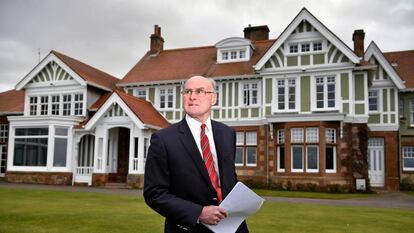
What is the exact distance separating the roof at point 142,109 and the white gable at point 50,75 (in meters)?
2.29

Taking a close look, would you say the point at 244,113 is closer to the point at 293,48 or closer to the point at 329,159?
the point at 293,48

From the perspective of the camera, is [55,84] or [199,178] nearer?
[199,178]

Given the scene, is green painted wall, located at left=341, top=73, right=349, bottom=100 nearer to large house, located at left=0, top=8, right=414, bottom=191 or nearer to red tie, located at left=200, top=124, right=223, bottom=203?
large house, located at left=0, top=8, right=414, bottom=191

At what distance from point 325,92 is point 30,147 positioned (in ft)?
54.4

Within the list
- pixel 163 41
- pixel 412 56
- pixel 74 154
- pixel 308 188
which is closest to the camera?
pixel 308 188

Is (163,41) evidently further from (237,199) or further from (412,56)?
(237,199)

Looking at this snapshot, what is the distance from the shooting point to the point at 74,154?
23.7m

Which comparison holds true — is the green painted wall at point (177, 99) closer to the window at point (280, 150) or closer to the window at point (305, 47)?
the window at point (280, 150)

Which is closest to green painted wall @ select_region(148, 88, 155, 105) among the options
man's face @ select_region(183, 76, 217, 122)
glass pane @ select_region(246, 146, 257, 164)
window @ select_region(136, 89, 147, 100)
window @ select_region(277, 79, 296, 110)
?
window @ select_region(136, 89, 147, 100)

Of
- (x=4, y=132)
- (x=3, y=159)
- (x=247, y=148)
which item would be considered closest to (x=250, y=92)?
(x=247, y=148)

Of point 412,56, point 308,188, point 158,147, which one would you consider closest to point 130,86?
point 308,188

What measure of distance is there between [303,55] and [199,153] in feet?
66.7

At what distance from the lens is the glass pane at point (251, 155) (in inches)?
933

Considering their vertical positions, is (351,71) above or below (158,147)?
above
